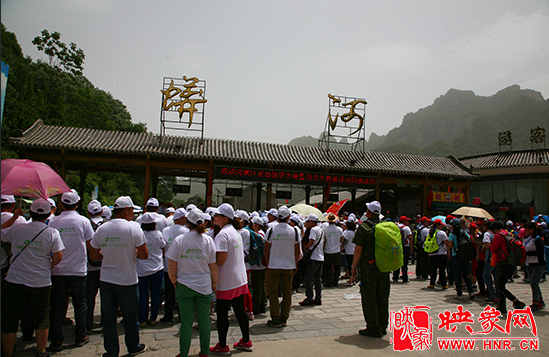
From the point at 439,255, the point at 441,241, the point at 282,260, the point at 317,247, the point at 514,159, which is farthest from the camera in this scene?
the point at 514,159

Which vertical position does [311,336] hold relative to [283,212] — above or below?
below

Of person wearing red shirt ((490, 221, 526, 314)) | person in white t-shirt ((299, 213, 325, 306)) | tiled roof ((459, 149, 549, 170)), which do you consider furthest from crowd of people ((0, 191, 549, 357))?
tiled roof ((459, 149, 549, 170))

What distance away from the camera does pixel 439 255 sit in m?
8.48

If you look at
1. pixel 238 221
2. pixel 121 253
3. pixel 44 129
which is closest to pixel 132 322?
pixel 121 253

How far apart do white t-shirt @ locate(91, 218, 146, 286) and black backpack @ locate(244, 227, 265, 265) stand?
1.95 metres

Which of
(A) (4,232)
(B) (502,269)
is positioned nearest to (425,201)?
(B) (502,269)

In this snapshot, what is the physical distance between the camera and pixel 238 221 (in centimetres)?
528

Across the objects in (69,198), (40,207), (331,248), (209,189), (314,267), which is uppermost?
(209,189)

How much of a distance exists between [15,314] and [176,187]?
1627 cm

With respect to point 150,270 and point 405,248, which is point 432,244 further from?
point 150,270

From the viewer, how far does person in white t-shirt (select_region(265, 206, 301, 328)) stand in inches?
207

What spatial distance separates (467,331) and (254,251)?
326 centimetres

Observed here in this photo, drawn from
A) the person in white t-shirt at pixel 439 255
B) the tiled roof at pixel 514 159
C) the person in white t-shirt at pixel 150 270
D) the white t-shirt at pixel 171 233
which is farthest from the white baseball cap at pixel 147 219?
the tiled roof at pixel 514 159

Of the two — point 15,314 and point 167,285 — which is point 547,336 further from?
point 15,314
